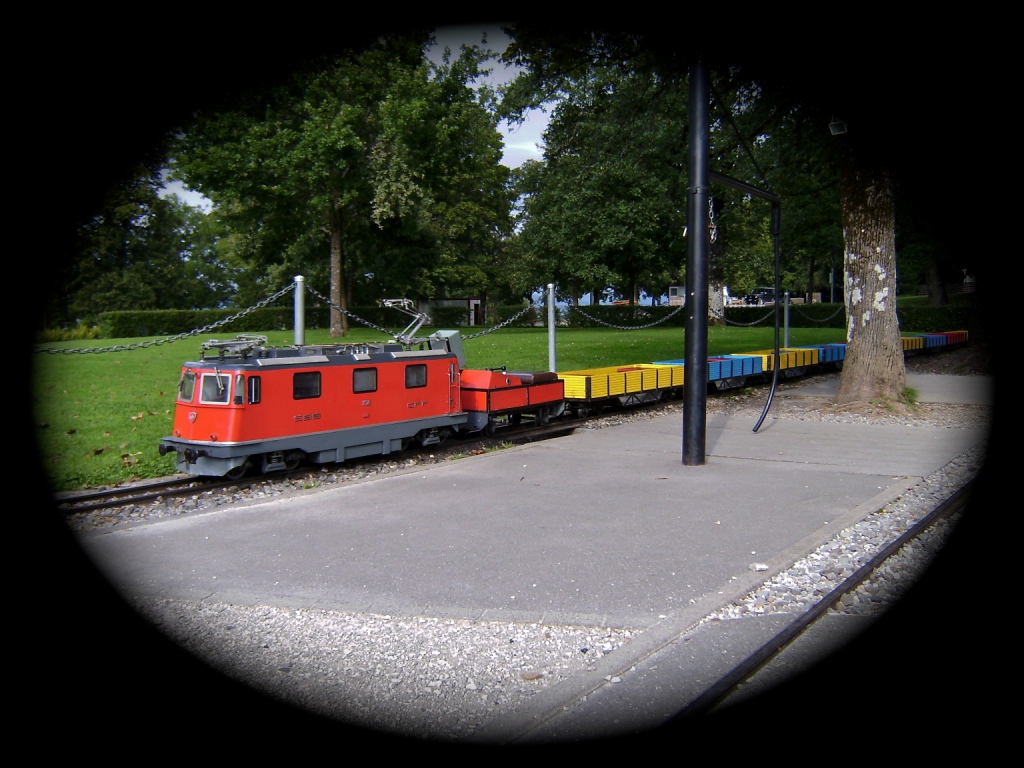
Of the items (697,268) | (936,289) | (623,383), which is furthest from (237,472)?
Answer: (936,289)

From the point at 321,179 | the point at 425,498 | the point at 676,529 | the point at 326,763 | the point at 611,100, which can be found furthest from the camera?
the point at 321,179

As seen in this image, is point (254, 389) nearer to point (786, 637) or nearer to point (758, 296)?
point (786, 637)

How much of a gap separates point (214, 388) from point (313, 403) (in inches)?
51.3

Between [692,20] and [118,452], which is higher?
[692,20]

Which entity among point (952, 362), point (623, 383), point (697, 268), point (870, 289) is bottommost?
point (623, 383)

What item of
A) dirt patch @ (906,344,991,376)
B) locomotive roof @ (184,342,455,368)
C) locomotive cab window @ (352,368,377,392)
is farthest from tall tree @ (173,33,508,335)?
dirt patch @ (906,344,991,376)

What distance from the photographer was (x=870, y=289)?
54.4 feet

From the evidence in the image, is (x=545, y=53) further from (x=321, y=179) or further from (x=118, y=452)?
(x=321, y=179)

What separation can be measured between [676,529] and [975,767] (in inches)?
168

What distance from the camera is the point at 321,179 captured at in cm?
3200

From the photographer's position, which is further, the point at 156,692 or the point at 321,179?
the point at 321,179

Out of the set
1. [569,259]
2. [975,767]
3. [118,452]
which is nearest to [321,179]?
[569,259]

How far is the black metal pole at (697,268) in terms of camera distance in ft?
35.1

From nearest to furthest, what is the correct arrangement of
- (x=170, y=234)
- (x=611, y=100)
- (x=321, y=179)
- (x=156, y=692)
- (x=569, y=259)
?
(x=156, y=692)
(x=611, y=100)
(x=321, y=179)
(x=569, y=259)
(x=170, y=234)
